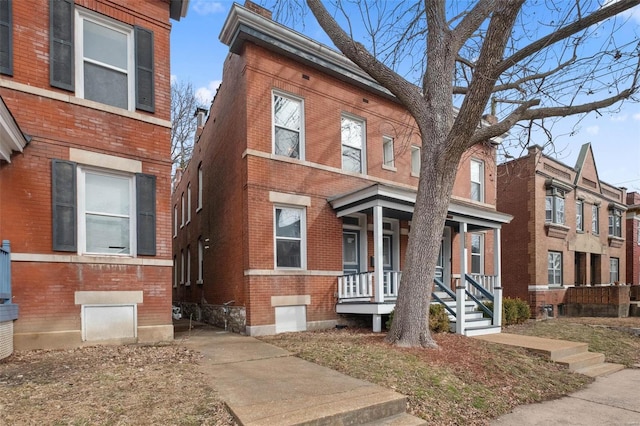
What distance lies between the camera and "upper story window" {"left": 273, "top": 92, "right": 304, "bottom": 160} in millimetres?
10930

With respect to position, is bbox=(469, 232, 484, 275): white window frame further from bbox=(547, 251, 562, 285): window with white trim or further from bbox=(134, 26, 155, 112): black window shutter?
bbox=(134, 26, 155, 112): black window shutter

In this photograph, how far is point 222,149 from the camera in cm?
1265

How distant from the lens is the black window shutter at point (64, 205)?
7137 millimetres

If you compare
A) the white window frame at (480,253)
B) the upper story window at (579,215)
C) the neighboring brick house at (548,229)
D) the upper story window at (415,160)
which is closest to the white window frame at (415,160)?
the upper story window at (415,160)

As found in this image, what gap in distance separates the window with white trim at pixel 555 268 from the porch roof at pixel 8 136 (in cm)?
2059

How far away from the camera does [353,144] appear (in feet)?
41.0

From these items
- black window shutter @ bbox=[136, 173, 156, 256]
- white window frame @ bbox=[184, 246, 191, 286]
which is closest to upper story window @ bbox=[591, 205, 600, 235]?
white window frame @ bbox=[184, 246, 191, 286]

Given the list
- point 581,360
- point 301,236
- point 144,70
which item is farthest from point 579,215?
point 144,70

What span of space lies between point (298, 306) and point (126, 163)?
5.45 metres

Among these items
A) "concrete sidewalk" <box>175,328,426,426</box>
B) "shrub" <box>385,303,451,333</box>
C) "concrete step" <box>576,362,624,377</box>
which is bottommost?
"concrete step" <box>576,362,624,377</box>

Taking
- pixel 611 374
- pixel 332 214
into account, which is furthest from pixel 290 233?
pixel 611 374

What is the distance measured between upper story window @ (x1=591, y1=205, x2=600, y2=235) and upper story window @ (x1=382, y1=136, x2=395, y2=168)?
16251mm

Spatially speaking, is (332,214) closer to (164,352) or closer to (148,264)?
(148,264)

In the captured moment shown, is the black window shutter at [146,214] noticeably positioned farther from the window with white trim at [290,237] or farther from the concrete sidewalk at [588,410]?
the concrete sidewalk at [588,410]
